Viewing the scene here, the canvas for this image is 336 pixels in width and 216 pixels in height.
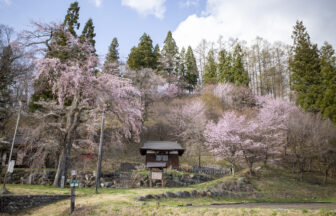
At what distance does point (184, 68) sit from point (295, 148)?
28.6 meters

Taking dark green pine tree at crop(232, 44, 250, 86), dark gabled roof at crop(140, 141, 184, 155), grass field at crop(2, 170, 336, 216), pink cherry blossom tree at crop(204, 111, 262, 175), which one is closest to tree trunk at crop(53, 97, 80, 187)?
grass field at crop(2, 170, 336, 216)

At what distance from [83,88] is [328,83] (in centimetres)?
2756

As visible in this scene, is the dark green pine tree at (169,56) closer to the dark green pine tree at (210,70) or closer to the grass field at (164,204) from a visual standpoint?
the dark green pine tree at (210,70)

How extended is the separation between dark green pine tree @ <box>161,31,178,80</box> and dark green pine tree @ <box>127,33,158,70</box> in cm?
265

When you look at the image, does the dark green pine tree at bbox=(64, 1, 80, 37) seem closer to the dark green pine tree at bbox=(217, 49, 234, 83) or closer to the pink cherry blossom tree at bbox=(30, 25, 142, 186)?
the pink cherry blossom tree at bbox=(30, 25, 142, 186)

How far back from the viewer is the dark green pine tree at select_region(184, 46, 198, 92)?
45.4m

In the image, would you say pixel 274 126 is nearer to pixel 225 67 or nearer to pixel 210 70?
pixel 225 67

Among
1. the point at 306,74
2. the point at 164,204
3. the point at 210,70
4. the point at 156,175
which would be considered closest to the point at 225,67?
the point at 210,70

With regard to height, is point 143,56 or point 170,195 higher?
point 143,56

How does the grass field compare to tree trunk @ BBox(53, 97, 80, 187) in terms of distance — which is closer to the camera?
the grass field

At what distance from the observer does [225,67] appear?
134ft

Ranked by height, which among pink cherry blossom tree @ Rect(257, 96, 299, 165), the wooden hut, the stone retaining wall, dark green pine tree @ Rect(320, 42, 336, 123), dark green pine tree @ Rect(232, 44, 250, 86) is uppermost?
dark green pine tree @ Rect(232, 44, 250, 86)

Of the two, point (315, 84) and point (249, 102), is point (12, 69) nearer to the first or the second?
point (249, 102)

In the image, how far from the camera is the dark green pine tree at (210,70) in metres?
41.6
